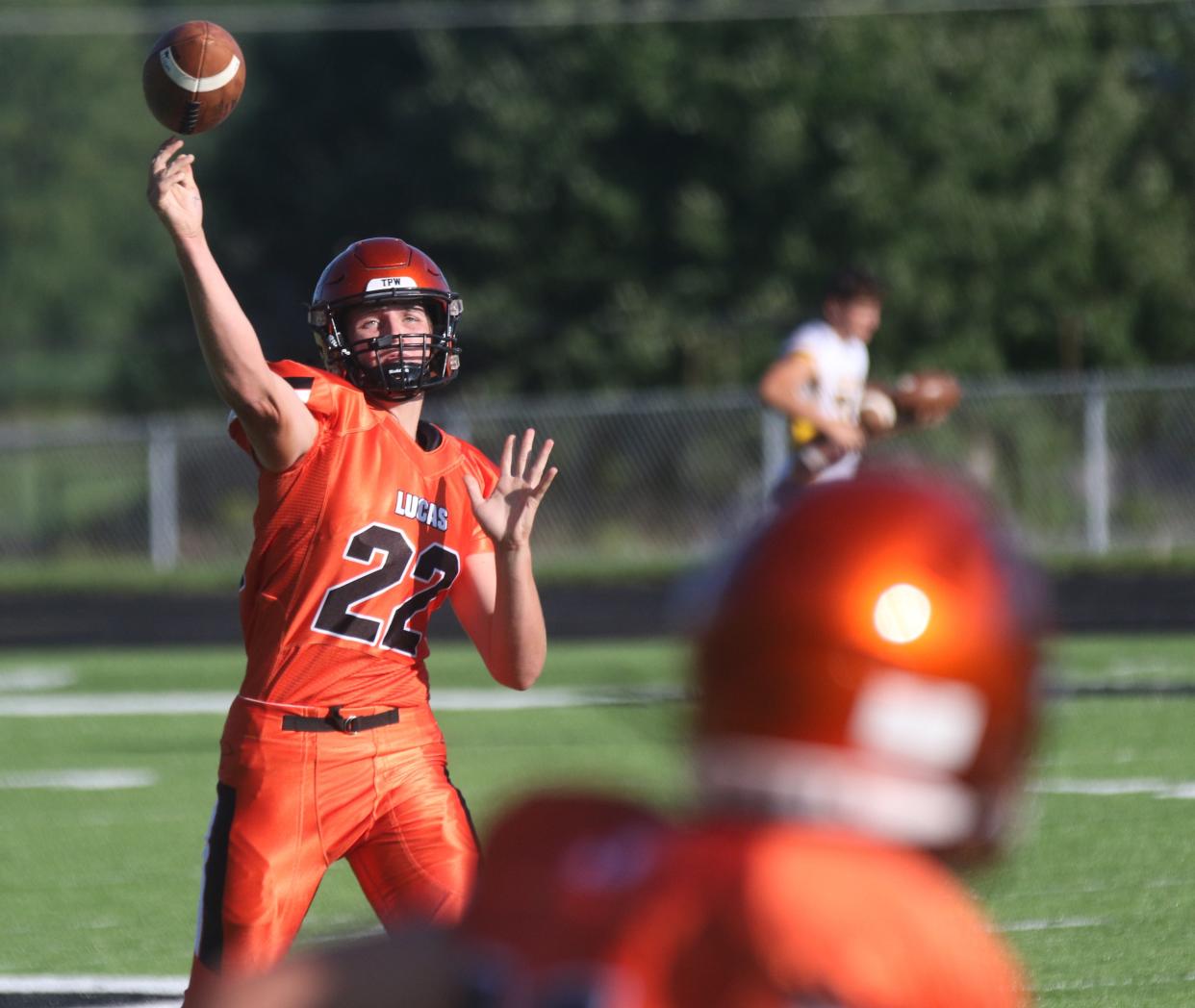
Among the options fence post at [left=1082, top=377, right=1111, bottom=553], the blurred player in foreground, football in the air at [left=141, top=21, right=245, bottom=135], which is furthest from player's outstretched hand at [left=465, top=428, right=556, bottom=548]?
fence post at [left=1082, top=377, right=1111, bottom=553]

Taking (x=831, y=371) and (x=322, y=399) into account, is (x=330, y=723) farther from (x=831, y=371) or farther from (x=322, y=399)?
(x=831, y=371)

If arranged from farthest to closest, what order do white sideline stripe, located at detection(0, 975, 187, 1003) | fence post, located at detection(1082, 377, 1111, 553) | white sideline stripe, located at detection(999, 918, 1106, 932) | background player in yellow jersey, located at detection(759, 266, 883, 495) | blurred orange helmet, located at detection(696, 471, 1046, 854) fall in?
fence post, located at detection(1082, 377, 1111, 553) < background player in yellow jersey, located at detection(759, 266, 883, 495) < white sideline stripe, located at detection(999, 918, 1106, 932) < white sideline stripe, located at detection(0, 975, 187, 1003) < blurred orange helmet, located at detection(696, 471, 1046, 854)

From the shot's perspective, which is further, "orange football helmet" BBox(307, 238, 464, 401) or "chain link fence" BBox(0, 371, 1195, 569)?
"chain link fence" BBox(0, 371, 1195, 569)

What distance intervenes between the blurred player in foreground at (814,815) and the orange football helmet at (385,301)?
109 inches

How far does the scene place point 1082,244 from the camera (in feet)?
78.9

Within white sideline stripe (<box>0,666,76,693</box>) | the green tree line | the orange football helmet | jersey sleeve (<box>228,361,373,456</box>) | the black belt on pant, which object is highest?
the green tree line

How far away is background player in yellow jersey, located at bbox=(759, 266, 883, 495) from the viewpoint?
10125 millimetres

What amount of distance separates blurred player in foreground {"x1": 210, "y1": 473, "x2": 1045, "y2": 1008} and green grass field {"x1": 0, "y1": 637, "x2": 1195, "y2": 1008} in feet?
0.40

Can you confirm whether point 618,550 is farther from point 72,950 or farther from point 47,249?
point 47,249

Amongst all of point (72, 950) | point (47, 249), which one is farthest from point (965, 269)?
point (47, 249)

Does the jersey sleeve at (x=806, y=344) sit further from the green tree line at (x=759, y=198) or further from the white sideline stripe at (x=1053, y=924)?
the green tree line at (x=759, y=198)

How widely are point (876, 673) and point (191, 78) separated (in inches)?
146

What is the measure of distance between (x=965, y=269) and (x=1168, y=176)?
274 cm

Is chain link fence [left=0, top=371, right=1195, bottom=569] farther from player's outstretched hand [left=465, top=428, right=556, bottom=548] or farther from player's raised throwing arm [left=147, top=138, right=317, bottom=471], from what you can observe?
player's raised throwing arm [left=147, top=138, right=317, bottom=471]
